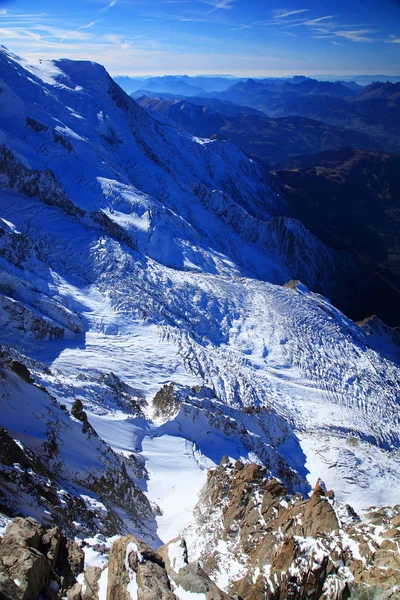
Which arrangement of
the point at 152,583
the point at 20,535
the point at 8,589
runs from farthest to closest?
the point at 152,583 → the point at 20,535 → the point at 8,589

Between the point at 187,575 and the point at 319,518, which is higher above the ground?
the point at 187,575

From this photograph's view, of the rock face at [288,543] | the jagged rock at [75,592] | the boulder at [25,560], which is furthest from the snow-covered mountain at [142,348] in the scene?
the jagged rock at [75,592]

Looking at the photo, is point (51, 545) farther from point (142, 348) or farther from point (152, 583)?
point (142, 348)

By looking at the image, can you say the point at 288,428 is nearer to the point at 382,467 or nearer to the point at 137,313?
the point at 382,467

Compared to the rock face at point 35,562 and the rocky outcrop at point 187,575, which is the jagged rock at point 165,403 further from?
the rock face at point 35,562

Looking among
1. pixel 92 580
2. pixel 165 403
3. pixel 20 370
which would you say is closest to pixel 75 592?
pixel 92 580

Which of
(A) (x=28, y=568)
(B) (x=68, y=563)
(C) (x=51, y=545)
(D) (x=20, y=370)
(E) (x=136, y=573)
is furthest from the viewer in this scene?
(D) (x=20, y=370)

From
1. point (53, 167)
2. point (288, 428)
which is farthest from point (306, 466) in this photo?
point (53, 167)
